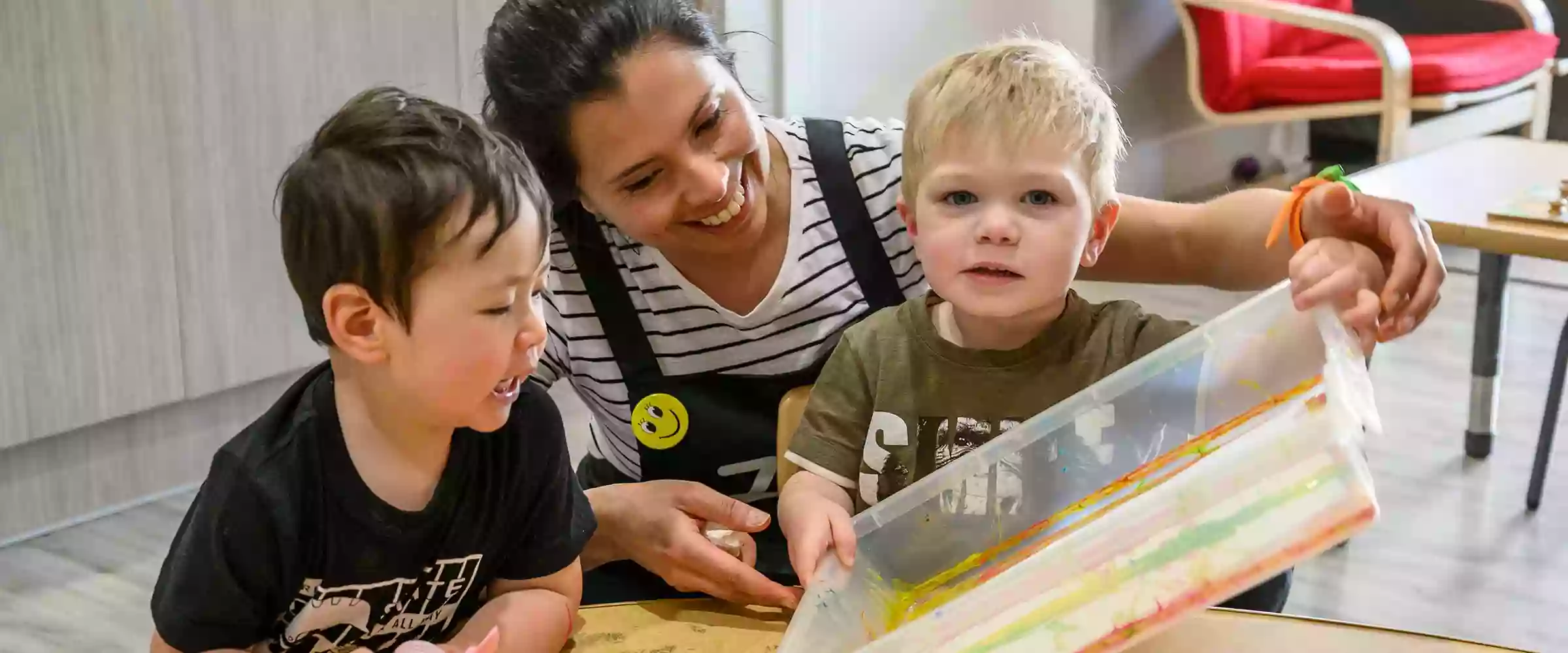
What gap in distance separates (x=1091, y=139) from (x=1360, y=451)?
0.42m

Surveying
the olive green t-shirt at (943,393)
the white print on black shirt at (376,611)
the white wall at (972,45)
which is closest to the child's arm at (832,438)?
the olive green t-shirt at (943,393)

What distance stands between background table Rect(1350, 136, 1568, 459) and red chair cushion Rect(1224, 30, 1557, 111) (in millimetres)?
992

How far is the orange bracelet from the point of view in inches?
39.8

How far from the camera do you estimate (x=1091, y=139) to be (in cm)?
103

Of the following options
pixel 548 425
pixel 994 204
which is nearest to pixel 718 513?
Answer: pixel 548 425

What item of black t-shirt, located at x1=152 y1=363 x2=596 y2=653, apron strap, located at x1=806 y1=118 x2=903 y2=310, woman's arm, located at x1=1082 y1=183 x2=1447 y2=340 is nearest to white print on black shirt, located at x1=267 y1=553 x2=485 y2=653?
black t-shirt, located at x1=152 y1=363 x2=596 y2=653

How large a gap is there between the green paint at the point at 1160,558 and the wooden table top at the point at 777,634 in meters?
0.14

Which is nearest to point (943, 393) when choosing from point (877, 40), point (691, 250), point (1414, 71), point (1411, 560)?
point (691, 250)

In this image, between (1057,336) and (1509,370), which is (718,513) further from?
(1509,370)

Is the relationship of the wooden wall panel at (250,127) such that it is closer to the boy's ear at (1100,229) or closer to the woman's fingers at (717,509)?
the woman's fingers at (717,509)

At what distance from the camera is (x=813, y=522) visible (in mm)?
939

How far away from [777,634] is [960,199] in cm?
33

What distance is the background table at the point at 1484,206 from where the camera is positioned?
Answer: 2039 mm

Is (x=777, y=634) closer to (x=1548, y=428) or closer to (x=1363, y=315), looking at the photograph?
(x=1363, y=315)
